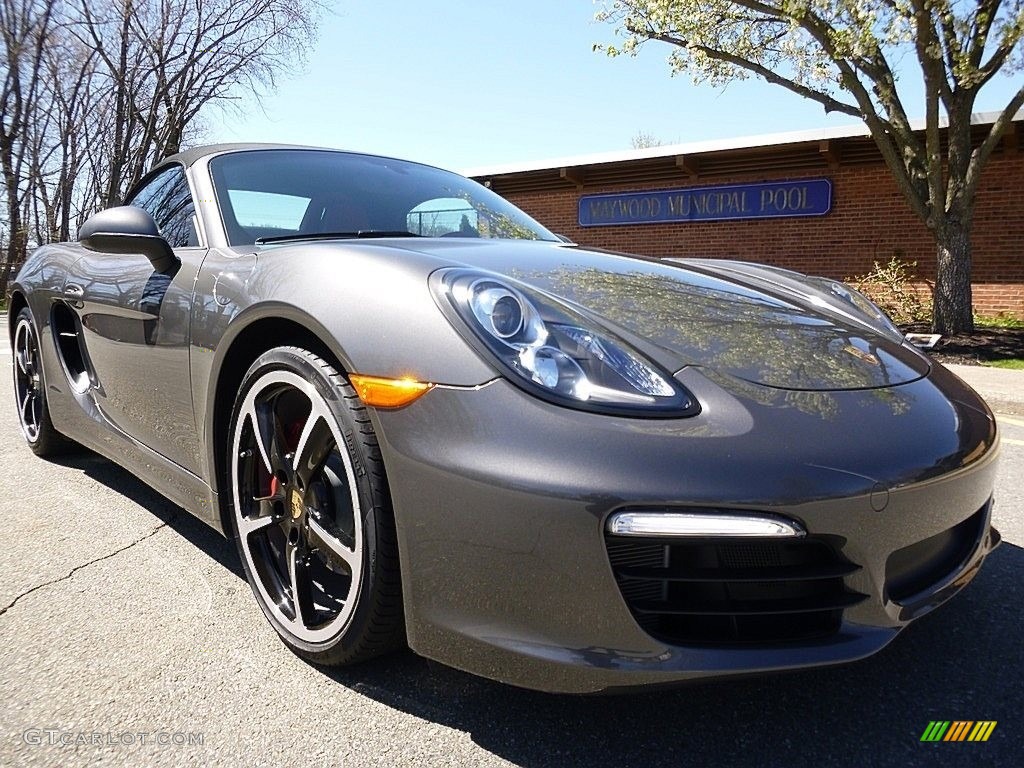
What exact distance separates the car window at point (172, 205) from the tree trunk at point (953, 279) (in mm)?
8578

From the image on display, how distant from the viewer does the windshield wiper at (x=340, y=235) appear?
223cm

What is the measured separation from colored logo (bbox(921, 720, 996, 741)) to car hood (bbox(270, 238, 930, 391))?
0.67 m

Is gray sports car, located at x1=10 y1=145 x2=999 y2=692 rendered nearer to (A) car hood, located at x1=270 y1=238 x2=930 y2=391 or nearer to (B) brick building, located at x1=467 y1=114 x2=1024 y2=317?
(A) car hood, located at x1=270 y1=238 x2=930 y2=391

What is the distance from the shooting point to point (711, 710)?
1561mm

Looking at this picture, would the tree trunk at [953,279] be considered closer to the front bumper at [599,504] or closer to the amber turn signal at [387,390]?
the front bumper at [599,504]

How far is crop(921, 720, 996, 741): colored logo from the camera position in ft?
4.81

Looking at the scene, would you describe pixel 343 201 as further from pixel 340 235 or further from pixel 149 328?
pixel 149 328

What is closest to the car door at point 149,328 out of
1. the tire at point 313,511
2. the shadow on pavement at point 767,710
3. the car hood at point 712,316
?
the tire at point 313,511

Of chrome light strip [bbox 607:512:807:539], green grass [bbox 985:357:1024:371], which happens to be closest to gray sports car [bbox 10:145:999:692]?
chrome light strip [bbox 607:512:807:539]

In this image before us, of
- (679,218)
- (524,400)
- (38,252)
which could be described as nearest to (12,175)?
(679,218)

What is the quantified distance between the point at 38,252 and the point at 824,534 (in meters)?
3.56

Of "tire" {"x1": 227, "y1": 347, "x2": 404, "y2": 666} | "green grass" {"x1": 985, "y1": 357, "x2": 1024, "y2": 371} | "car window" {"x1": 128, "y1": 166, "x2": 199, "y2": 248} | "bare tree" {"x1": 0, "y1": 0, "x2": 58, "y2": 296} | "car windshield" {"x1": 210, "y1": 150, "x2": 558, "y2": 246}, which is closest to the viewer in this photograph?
"tire" {"x1": 227, "y1": 347, "x2": 404, "y2": 666}

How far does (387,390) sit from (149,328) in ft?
3.78

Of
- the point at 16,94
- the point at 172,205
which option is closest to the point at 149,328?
the point at 172,205
